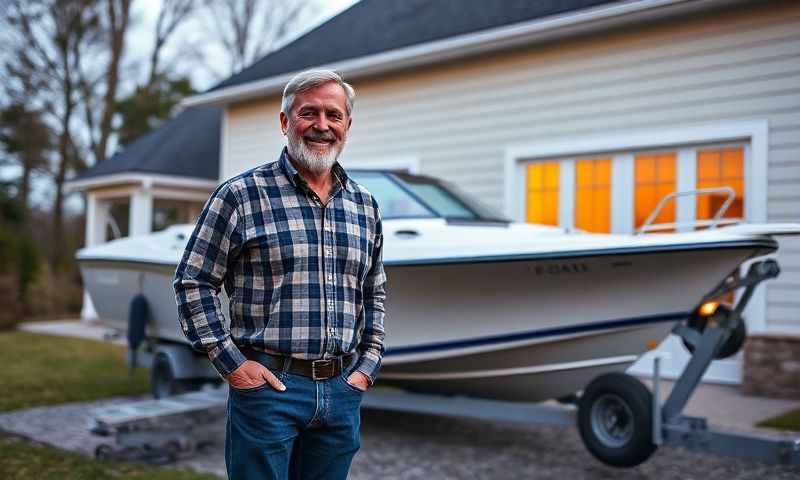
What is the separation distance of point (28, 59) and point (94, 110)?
2081 millimetres

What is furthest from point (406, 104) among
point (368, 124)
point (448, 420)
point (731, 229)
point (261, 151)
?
point (731, 229)

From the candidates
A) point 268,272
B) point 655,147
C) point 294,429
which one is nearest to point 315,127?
point 268,272

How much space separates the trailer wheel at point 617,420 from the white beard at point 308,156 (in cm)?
267

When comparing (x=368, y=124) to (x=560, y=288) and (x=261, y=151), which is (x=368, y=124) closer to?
(x=261, y=151)

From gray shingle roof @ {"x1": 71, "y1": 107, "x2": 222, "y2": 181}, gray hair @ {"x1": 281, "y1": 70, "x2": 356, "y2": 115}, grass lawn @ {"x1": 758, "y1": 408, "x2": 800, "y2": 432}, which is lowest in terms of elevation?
grass lawn @ {"x1": 758, "y1": 408, "x2": 800, "y2": 432}

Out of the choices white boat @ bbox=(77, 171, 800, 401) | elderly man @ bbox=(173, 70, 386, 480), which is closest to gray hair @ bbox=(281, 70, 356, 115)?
elderly man @ bbox=(173, 70, 386, 480)

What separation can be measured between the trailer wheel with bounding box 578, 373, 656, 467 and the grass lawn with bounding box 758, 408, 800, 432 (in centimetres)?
177

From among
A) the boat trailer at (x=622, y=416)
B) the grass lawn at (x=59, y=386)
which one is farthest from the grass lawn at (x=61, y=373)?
the boat trailer at (x=622, y=416)

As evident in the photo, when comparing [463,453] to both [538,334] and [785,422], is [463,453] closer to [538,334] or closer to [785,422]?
[538,334]

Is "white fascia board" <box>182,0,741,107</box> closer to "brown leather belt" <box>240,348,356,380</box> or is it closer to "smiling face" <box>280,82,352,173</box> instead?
"smiling face" <box>280,82,352,173</box>

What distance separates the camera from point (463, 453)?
515 cm

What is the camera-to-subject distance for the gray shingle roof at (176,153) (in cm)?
1339

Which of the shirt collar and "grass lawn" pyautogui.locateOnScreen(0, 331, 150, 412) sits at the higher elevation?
the shirt collar

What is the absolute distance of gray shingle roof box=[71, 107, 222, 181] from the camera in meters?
13.4
